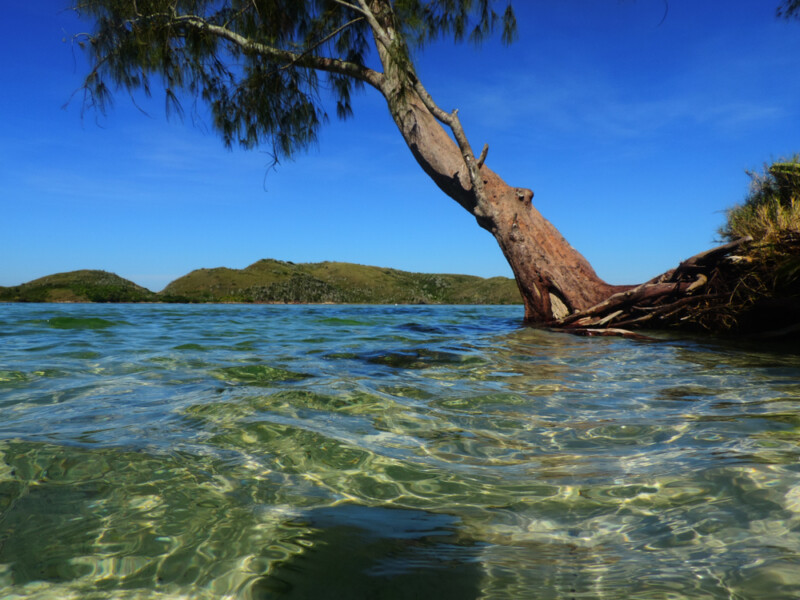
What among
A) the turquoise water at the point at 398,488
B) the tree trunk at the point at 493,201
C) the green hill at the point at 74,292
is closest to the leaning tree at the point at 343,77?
the tree trunk at the point at 493,201

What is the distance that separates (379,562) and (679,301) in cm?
849

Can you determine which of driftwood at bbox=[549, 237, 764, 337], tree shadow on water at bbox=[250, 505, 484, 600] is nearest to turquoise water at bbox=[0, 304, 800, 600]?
tree shadow on water at bbox=[250, 505, 484, 600]

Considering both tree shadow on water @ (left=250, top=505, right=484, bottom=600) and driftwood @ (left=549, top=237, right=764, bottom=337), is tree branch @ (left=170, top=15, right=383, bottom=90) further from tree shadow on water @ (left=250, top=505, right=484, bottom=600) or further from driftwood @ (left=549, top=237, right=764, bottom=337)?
tree shadow on water @ (left=250, top=505, right=484, bottom=600)

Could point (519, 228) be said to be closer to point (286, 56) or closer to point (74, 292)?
point (286, 56)

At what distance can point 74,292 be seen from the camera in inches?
2808

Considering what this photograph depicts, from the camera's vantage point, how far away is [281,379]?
4.48 m

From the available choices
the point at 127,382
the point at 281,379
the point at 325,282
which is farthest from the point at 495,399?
the point at 325,282

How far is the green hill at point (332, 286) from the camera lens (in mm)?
91750

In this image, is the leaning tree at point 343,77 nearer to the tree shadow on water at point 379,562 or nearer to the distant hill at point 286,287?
the tree shadow on water at point 379,562

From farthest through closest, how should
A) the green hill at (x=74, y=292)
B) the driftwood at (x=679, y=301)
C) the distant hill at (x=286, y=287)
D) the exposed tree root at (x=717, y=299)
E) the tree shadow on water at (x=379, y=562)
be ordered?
the distant hill at (x=286, y=287) → the green hill at (x=74, y=292) → the driftwood at (x=679, y=301) → the exposed tree root at (x=717, y=299) → the tree shadow on water at (x=379, y=562)

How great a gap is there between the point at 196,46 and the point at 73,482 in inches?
481

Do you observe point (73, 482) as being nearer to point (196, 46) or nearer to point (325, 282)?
point (196, 46)

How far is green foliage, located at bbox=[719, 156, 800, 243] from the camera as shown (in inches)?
303

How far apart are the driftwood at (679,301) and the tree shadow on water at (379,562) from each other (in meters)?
7.60
